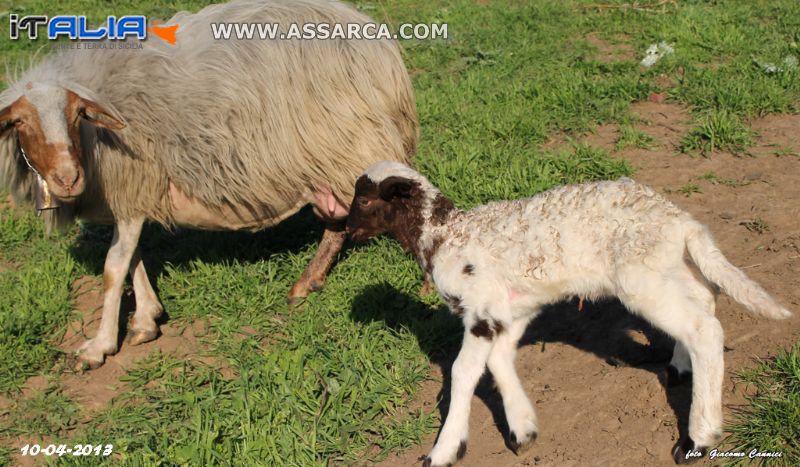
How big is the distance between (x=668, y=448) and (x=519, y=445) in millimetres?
672

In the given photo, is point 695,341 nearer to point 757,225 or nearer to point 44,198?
point 757,225

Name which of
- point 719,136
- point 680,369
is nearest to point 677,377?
point 680,369

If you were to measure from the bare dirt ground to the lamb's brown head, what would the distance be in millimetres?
978

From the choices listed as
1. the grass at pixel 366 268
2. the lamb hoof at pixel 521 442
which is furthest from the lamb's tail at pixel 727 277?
the grass at pixel 366 268

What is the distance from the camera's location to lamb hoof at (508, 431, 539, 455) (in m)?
3.98

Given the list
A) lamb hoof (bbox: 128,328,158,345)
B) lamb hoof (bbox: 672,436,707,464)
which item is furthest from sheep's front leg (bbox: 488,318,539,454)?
lamb hoof (bbox: 128,328,158,345)

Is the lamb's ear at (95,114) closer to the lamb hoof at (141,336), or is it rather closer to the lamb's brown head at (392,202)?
the lamb hoof at (141,336)

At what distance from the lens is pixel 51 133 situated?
457 centimetres

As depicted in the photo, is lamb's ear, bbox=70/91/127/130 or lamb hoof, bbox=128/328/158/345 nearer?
lamb's ear, bbox=70/91/127/130

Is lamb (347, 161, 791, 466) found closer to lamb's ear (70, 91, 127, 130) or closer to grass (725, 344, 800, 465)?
grass (725, 344, 800, 465)

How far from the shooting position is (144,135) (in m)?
5.18

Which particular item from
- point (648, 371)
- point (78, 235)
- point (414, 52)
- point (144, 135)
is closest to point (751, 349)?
point (648, 371)

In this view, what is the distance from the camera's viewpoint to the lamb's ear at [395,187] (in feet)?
13.9

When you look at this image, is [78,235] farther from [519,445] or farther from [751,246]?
[751,246]
